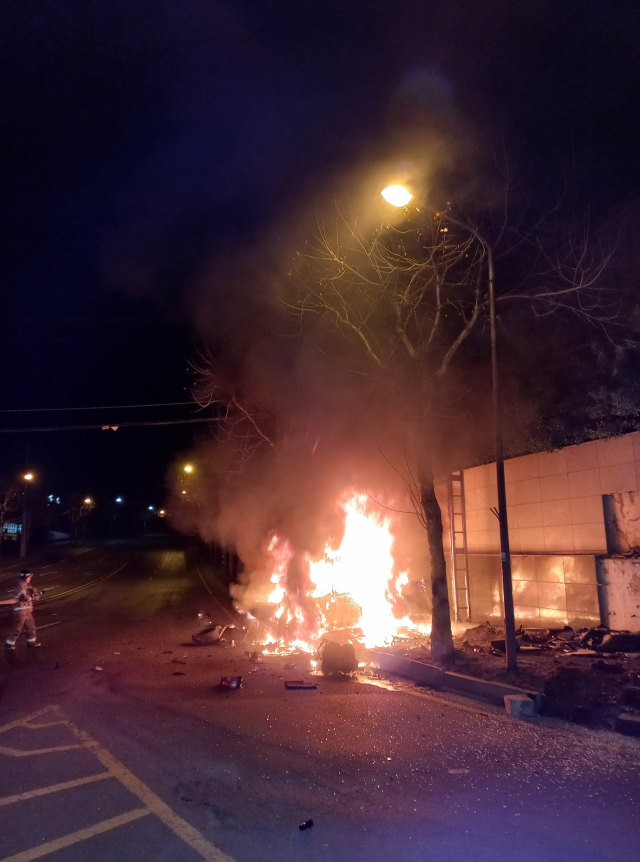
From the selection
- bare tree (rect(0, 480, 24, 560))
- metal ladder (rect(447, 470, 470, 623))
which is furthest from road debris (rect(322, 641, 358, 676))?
bare tree (rect(0, 480, 24, 560))

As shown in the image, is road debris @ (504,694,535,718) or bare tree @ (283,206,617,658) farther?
bare tree @ (283,206,617,658)

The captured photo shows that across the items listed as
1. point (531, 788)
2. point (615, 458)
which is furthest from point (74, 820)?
point (615, 458)

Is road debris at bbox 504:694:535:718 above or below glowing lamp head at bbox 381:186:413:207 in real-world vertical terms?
below

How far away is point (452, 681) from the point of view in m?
8.05

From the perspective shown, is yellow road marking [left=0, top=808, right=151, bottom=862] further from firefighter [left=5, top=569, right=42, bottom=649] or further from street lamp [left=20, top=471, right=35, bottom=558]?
street lamp [left=20, top=471, right=35, bottom=558]

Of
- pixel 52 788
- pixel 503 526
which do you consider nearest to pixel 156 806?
pixel 52 788

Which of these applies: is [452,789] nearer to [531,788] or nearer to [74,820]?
[531,788]

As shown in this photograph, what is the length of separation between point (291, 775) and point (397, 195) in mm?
6622

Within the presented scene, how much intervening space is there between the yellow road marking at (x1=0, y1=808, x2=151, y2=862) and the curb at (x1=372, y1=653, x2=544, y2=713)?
4.59m

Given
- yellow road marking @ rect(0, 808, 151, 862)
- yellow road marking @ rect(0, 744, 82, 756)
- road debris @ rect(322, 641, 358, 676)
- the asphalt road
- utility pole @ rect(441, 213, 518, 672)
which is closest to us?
yellow road marking @ rect(0, 808, 151, 862)

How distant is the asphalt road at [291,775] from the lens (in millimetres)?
3611

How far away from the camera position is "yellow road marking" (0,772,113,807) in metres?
4.25

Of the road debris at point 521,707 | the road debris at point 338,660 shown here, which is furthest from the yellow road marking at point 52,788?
the road debris at point 338,660

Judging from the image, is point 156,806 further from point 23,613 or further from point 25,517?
point 25,517
